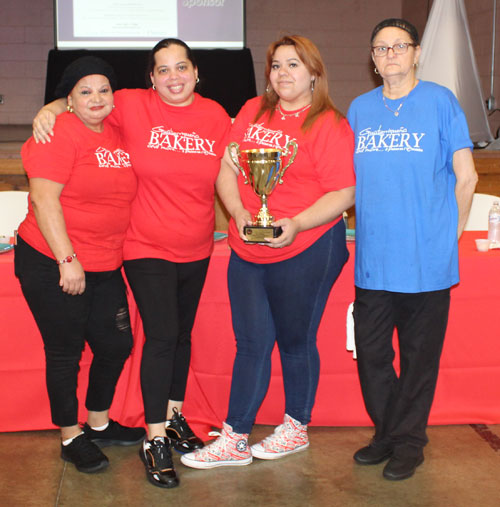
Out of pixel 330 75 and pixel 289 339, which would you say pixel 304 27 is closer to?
pixel 330 75

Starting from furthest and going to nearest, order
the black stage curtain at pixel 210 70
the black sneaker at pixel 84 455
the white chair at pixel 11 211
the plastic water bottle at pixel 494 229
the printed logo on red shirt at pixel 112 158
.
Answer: the black stage curtain at pixel 210 70 → the white chair at pixel 11 211 → the plastic water bottle at pixel 494 229 → the black sneaker at pixel 84 455 → the printed logo on red shirt at pixel 112 158

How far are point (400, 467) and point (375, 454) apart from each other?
12 centimetres

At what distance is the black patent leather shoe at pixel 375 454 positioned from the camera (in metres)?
2.28

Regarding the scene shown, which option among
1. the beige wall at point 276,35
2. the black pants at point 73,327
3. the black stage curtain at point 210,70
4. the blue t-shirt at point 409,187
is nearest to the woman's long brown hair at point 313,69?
the blue t-shirt at point 409,187

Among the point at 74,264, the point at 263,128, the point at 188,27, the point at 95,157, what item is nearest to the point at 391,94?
the point at 263,128

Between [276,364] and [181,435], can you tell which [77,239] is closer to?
[181,435]

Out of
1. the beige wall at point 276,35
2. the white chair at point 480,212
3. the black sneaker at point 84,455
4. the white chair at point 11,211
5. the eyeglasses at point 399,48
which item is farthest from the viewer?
the beige wall at point 276,35

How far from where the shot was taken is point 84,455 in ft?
7.40

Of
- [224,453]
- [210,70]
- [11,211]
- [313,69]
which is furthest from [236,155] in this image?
[210,70]

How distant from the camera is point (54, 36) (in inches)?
262

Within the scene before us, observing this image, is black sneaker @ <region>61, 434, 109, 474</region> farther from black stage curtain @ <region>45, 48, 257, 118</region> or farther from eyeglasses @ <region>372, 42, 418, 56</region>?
black stage curtain @ <region>45, 48, 257, 118</region>

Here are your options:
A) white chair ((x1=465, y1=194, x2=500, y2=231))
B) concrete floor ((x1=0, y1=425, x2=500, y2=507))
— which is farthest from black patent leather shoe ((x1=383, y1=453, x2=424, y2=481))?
white chair ((x1=465, y1=194, x2=500, y2=231))

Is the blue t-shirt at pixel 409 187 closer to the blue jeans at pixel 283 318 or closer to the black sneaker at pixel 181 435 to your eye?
the blue jeans at pixel 283 318

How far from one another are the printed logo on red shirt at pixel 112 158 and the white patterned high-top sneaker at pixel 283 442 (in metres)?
1.06
